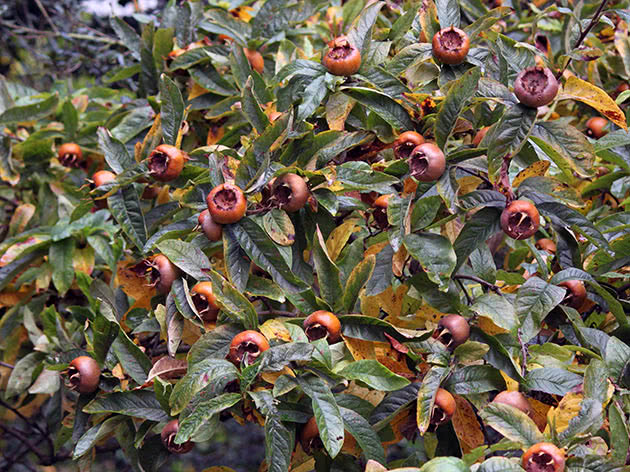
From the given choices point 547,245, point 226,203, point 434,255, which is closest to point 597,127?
point 547,245

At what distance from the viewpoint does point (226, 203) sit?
1157 millimetres

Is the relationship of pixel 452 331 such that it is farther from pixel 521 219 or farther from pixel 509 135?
pixel 509 135

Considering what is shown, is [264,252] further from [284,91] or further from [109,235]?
[109,235]

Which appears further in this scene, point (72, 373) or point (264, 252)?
point (72, 373)

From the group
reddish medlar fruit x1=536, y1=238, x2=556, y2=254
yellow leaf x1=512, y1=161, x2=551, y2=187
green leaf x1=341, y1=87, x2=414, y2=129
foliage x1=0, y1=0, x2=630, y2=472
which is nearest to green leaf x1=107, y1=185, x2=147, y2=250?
foliage x1=0, y1=0, x2=630, y2=472

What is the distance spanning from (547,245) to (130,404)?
0.97 m

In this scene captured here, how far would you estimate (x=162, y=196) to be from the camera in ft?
5.61

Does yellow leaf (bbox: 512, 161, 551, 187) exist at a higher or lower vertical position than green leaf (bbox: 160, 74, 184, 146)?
higher

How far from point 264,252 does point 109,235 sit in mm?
946

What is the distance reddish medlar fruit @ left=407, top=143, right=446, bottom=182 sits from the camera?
45.1 inches

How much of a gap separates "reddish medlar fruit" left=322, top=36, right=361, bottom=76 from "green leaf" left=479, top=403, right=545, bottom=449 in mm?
669

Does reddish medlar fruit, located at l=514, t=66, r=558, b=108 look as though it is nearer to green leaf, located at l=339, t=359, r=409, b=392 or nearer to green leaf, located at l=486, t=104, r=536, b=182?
green leaf, located at l=486, t=104, r=536, b=182

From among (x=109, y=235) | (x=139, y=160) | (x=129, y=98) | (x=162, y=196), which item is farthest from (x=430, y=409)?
(x=129, y=98)

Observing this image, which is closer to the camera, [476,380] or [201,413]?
[201,413]
